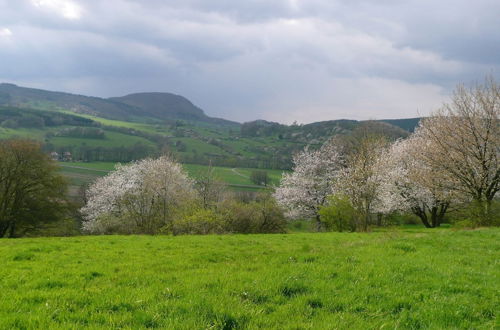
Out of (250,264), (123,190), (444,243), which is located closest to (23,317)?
(250,264)

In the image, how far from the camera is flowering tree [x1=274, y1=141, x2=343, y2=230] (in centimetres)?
5344

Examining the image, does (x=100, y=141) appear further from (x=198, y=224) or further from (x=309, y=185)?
(x=198, y=224)

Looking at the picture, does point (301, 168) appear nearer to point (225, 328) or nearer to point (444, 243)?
point (444, 243)

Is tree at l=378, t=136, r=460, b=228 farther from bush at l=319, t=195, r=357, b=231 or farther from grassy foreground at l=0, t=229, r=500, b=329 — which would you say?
grassy foreground at l=0, t=229, r=500, b=329

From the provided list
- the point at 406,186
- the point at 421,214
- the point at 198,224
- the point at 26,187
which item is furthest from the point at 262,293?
the point at 421,214

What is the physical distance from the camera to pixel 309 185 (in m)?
53.8

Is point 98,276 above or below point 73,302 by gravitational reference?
below

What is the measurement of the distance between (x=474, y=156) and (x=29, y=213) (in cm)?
4922

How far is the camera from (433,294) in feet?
24.8

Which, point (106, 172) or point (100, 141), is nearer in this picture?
point (106, 172)

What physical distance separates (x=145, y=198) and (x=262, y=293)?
43.8 meters

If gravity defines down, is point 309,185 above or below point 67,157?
above

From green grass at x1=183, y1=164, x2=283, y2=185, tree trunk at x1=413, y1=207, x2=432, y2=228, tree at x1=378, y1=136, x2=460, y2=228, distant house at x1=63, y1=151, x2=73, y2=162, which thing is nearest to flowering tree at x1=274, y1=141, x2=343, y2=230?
tree at x1=378, y1=136, x2=460, y2=228

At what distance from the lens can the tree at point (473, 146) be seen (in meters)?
31.9
